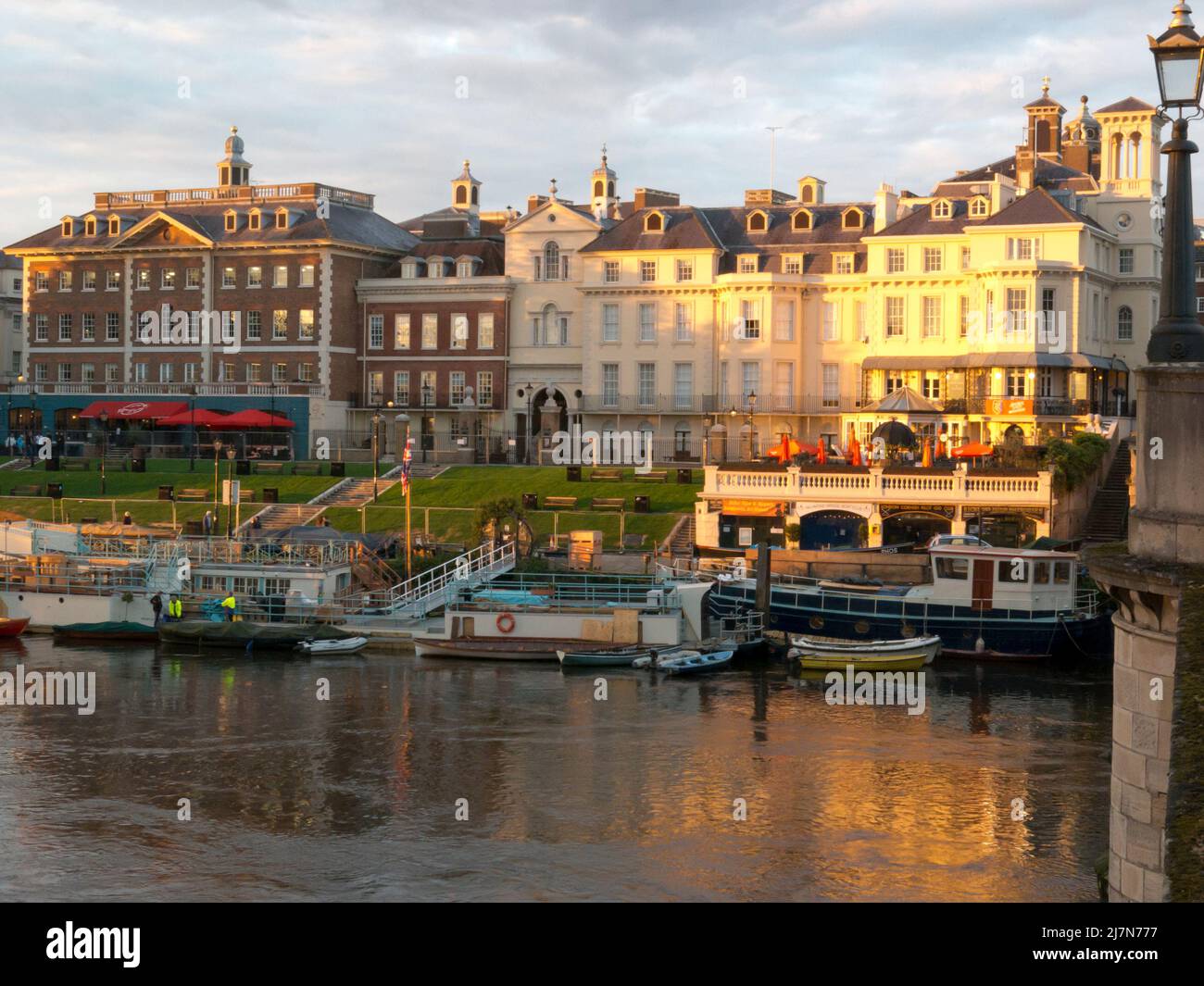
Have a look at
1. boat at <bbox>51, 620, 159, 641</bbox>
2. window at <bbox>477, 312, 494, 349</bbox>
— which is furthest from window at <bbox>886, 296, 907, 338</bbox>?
boat at <bbox>51, 620, 159, 641</bbox>

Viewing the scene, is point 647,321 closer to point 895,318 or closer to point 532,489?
point 895,318

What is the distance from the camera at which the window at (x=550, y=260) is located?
89.5 meters

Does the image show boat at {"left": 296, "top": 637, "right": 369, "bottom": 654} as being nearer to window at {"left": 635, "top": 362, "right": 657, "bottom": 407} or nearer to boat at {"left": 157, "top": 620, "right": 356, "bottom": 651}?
boat at {"left": 157, "top": 620, "right": 356, "bottom": 651}

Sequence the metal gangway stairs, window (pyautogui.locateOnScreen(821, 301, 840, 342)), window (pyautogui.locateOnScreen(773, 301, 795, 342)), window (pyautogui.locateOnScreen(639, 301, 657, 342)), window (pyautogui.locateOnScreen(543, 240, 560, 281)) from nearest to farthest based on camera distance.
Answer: the metal gangway stairs < window (pyautogui.locateOnScreen(773, 301, 795, 342)) < window (pyautogui.locateOnScreen(821, 301, 840, 342)) < window (pyautogui.locateOnScreen(639, 301, 657, 342)) < window (pyautogui.locateOnScreen(543, 240, 560, 281))

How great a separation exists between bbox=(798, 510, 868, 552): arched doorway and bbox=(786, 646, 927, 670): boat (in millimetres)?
13579

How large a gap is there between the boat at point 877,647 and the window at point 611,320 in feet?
132

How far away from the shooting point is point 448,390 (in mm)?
91625

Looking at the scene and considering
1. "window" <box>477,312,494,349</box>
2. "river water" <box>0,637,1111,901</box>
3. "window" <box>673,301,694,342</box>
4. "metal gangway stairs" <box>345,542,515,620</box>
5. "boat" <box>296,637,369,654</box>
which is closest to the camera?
"river water" <box>0,637,1111,901</box>

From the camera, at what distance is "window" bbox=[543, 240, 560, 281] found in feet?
294

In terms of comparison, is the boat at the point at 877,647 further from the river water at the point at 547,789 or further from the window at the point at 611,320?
the window at the point at 611,320

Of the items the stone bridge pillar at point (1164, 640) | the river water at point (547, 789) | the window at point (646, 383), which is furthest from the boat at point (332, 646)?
the window at point (646, 383)

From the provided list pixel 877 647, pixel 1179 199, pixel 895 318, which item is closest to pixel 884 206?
pixel 895 318
